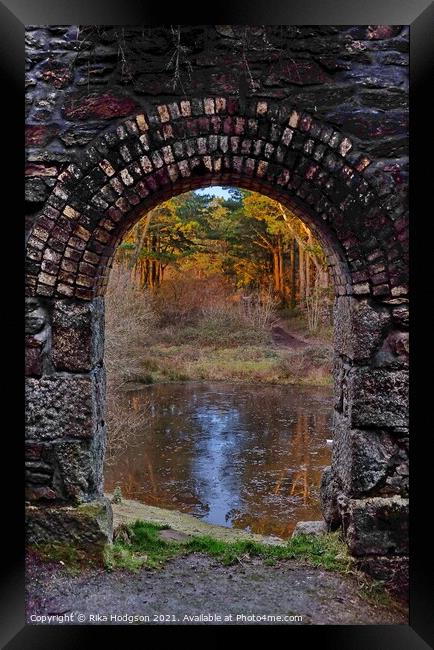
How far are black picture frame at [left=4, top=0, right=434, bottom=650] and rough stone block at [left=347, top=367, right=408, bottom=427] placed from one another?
0.20m

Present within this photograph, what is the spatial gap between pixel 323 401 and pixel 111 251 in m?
11.0

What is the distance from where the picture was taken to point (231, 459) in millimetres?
9938

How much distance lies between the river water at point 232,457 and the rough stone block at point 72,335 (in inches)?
168

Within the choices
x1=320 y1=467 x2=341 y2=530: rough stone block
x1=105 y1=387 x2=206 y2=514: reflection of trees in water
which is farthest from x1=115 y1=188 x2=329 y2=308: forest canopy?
x1=320 y1=467 x2=341 y2=530: rough stone block

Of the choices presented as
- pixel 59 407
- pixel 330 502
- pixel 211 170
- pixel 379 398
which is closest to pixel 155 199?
pixel 211 170

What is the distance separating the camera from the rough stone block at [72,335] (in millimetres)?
3822

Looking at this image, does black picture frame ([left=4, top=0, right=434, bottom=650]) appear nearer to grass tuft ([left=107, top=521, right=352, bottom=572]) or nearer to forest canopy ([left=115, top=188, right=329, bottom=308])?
grass tuft ([left=107, top=521, right=352, bottom=572])

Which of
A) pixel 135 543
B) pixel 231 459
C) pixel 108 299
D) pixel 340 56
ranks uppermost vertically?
pixel 340 56

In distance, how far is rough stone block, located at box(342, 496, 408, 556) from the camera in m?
3.82

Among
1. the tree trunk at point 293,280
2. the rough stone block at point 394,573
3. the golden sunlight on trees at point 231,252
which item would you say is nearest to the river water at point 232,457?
the rough stone block at point 394,573
